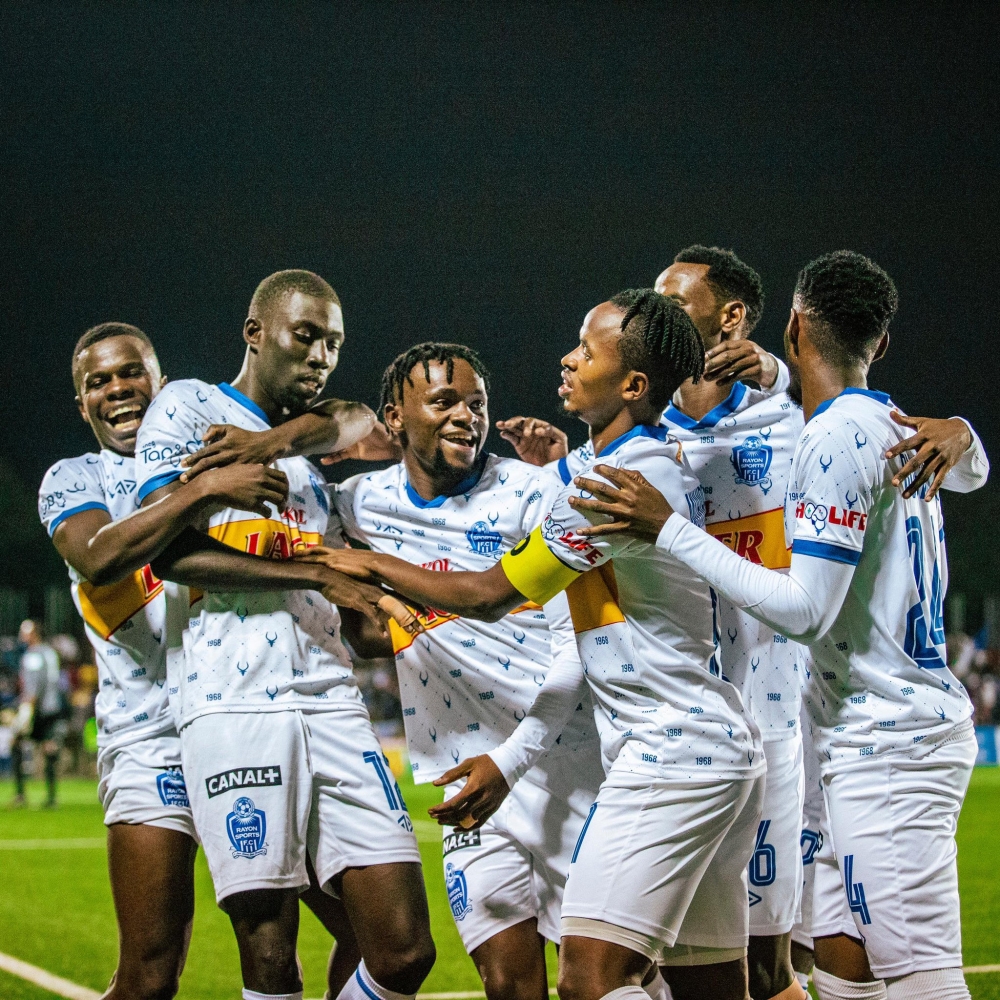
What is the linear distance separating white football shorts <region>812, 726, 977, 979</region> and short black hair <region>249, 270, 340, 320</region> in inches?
91.5

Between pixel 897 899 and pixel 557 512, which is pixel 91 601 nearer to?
pixel 557 512

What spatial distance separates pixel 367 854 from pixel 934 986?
5.34 feet

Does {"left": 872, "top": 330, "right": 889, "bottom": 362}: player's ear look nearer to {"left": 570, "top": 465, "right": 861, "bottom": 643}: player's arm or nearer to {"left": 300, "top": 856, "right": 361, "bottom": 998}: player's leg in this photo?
{"left": 570, "top": 465, "right": 861, "bottom": 643}: player's arm

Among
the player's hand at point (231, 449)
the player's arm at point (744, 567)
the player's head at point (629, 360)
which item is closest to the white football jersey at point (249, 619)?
the player's hand at point (231, 449)

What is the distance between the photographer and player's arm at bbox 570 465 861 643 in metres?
3.13

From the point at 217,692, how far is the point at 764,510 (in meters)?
1.93

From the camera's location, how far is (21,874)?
10797 millimetres

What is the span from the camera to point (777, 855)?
13.5 feet

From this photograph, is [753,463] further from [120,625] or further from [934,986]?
[120,625]

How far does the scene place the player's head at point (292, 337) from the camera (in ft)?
13.9

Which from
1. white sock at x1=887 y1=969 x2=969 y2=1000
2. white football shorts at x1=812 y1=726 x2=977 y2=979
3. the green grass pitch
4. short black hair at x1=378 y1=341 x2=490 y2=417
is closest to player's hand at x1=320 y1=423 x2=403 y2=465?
short black hair at x1=378 y1=341 x2=490 y2=417

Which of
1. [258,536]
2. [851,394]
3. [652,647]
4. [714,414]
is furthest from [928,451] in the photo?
[258,536]

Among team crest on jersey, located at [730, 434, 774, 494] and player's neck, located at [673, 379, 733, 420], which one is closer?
team crest on jersey, located at [730, 434, 774, 494]

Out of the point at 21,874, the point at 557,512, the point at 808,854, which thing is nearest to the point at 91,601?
the point at 557,512
